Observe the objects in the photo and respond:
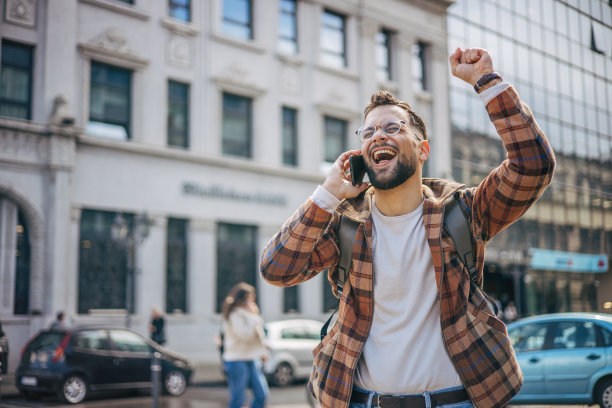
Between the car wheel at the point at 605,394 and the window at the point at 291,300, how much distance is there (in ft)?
54.1

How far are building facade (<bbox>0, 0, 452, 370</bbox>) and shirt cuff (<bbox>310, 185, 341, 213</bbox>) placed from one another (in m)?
14.6

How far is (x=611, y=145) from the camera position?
14.8 feet

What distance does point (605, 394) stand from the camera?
7.04m

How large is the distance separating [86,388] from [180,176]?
367 inches

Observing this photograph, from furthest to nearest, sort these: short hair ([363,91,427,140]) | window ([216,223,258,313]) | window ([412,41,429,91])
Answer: window ([412,41,429,91]) → window ([216,223,258,313]) → short hair ([363,91,427,140])

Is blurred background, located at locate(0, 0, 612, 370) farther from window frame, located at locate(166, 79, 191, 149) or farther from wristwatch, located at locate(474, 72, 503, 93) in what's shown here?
wristwatch, located at locate(474, 72, 503, 93)

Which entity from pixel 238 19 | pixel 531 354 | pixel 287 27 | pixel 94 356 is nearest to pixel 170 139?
pixel 238 19

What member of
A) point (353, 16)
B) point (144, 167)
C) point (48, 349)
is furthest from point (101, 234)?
point (353, 16)

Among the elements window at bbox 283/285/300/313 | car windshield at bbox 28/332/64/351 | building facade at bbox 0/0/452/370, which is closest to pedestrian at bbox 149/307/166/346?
building facade at bbox 0/0/452/370

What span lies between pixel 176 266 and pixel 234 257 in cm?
213

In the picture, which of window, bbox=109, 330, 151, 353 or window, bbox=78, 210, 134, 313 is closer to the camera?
window, bbox=109, 330, 151, 353

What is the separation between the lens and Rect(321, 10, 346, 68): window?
2528cm

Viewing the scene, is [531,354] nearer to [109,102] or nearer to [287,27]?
[109,102]

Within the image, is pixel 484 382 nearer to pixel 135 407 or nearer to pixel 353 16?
pixel 135 407
